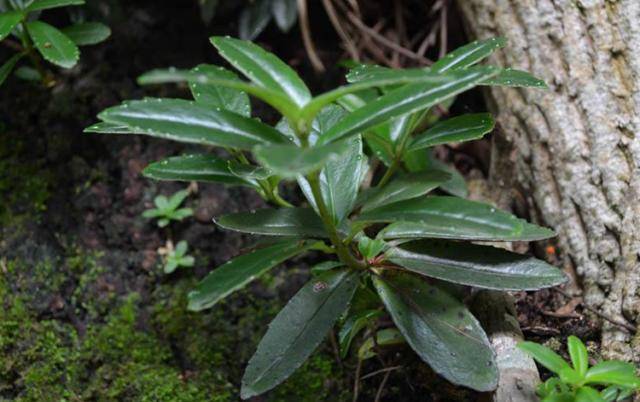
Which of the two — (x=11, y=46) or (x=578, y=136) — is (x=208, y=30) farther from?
(x=578, y=136)

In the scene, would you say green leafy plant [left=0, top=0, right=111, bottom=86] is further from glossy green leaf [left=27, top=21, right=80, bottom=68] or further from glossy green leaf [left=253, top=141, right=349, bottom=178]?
glossy green leaf [left=253, top=141, right=349, bottom=178]

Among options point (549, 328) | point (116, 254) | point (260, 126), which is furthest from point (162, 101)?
point (549, 328)

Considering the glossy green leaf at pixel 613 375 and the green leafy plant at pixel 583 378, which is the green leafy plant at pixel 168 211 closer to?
the green leafy plant at pixel 583 378

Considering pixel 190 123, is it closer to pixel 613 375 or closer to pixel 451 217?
pixel 451 217

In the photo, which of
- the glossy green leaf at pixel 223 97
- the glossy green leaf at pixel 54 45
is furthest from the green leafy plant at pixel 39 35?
the glossy green leaf at pixel 223 97

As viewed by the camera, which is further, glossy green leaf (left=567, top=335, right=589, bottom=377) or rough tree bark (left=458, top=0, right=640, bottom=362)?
rough tree bark (left=458, top=0, right=640, bottom=362)

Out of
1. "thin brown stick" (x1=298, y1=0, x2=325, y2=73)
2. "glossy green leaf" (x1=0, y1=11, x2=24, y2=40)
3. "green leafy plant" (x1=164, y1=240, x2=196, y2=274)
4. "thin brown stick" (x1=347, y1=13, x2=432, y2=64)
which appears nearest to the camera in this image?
"glossy green leaf" (x1=0, y1=11, x2=24, y2=40)

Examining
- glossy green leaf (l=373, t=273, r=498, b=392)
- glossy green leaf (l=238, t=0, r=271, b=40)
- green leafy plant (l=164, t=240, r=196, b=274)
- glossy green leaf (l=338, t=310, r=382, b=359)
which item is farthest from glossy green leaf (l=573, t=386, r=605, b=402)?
glossy green leaf (l=238, t=0, r=271, b=40)
